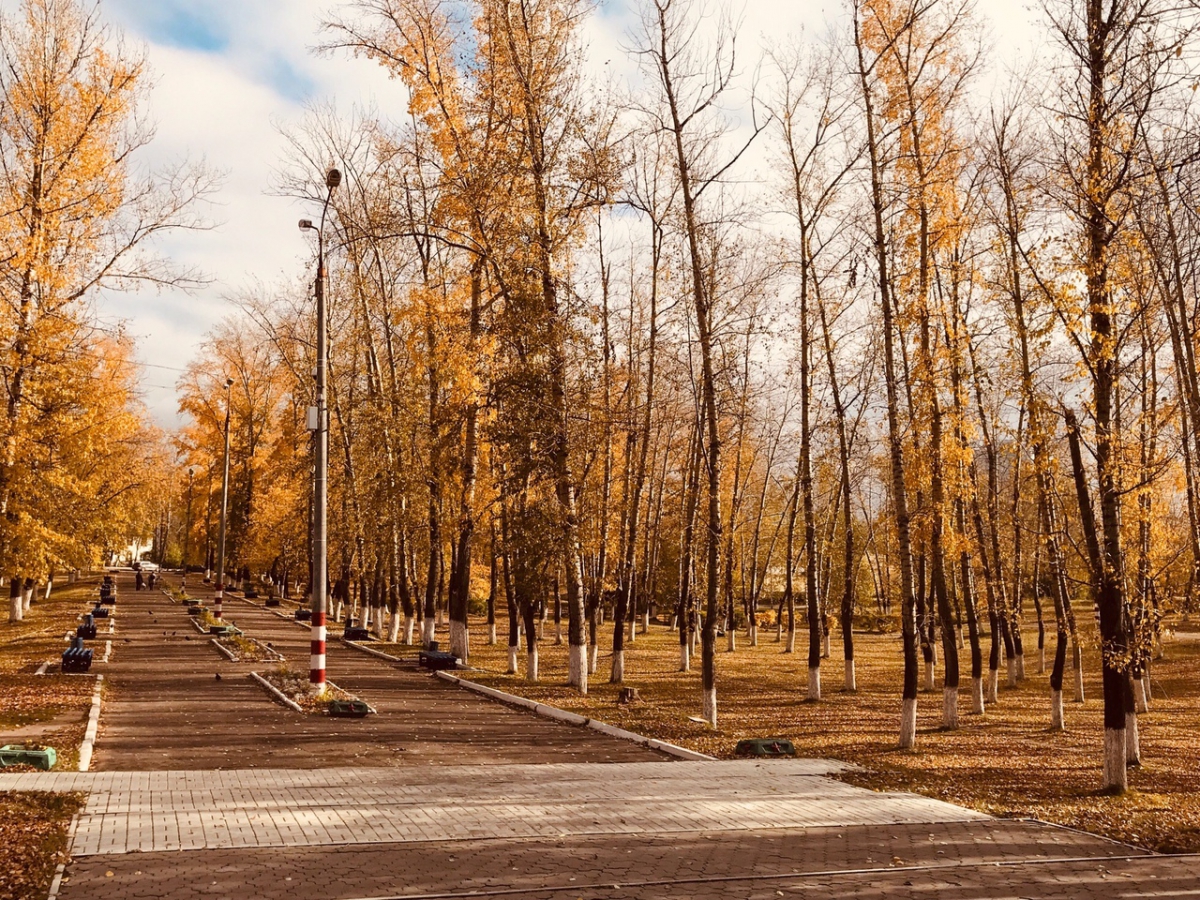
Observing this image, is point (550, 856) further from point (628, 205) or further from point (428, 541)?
point (428, 541)

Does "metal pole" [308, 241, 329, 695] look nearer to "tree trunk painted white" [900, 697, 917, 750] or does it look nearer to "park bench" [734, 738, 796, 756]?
"park bench" [734, 738, 796, 756]

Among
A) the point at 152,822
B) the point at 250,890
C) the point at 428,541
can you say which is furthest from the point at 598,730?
the point at 428,541

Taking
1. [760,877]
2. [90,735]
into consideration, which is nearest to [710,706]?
[90,735]

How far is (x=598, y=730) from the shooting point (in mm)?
15258

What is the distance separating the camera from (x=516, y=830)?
849 centimetres

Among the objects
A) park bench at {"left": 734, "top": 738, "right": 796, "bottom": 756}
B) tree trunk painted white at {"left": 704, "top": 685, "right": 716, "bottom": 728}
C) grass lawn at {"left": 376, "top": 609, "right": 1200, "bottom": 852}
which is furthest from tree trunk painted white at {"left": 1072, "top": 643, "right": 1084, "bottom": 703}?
park bench at {"left": 734, "top": 738, "right": 796, "bottom": 756}

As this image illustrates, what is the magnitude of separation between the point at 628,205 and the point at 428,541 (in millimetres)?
13757

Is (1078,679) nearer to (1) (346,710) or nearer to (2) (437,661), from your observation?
(2) (437,661)

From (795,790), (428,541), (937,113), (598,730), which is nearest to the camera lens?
(795,790)

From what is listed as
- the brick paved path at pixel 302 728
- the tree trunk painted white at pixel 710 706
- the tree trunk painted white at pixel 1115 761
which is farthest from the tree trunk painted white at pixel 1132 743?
the brick paved path at pixel 302 728

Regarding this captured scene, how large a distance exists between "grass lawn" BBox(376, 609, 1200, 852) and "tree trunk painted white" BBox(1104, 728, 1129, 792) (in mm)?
223

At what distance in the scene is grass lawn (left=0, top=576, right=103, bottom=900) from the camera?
688 cm

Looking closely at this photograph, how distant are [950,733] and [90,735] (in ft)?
46.3

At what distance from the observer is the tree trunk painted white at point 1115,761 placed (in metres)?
11.8
